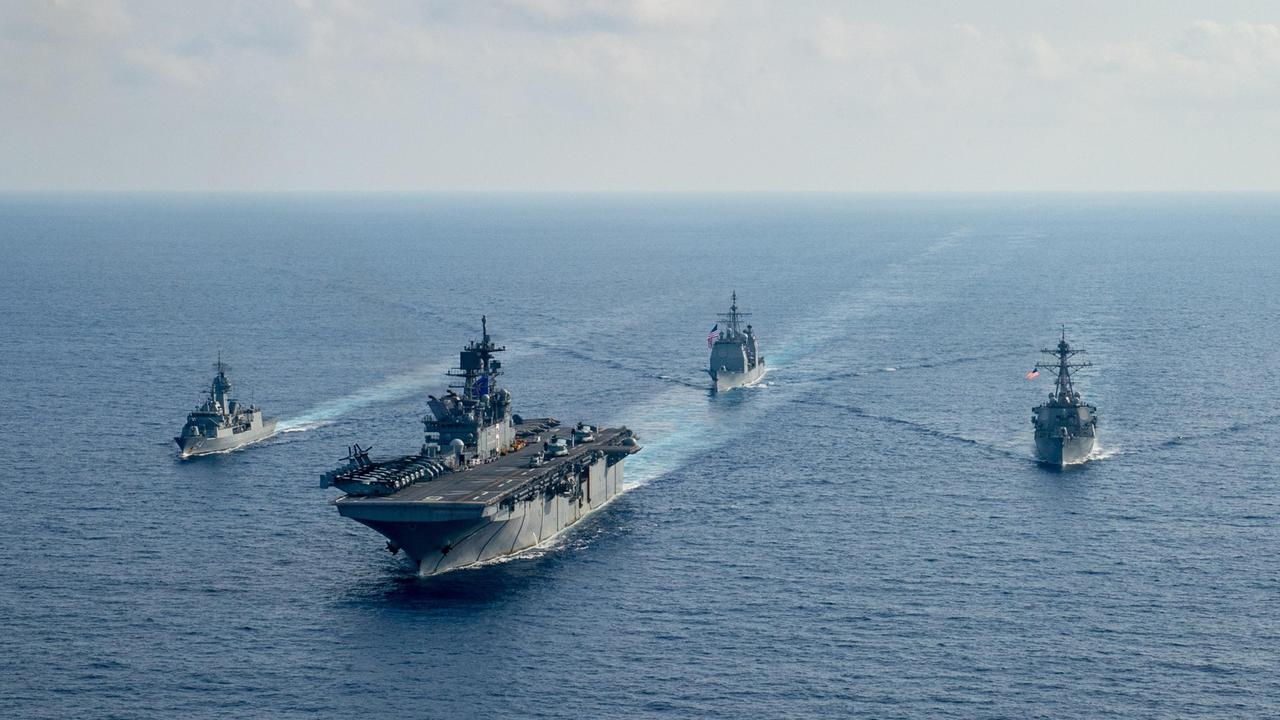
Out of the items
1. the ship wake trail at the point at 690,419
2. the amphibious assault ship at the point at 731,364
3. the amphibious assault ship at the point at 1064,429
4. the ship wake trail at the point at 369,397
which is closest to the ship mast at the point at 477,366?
the ship wake trail at the point at 690,419

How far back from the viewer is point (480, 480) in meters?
79.7

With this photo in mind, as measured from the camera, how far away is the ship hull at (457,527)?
70.1 metres

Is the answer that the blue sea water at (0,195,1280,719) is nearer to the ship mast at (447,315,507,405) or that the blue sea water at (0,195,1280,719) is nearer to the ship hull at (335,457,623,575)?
the ship hull at (335,457,623,575)

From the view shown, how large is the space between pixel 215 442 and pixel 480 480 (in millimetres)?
25207

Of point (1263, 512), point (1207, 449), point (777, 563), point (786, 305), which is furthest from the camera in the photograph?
point (786, 305)

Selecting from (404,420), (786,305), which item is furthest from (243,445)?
(786,305)

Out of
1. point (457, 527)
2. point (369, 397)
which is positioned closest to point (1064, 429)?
point (457, 527)

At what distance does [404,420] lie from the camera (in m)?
105

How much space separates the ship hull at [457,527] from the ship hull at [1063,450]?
30.3 metres

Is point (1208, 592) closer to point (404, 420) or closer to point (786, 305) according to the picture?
point (404, 420)

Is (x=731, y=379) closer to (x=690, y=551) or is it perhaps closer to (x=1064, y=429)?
(x=1064, y=429)

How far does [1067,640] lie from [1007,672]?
4.47m

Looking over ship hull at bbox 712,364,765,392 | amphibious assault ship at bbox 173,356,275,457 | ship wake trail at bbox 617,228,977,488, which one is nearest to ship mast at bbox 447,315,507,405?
ship wake trail at bbox 617,228,977,488

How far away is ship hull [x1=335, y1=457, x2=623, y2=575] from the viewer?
70.1 m
